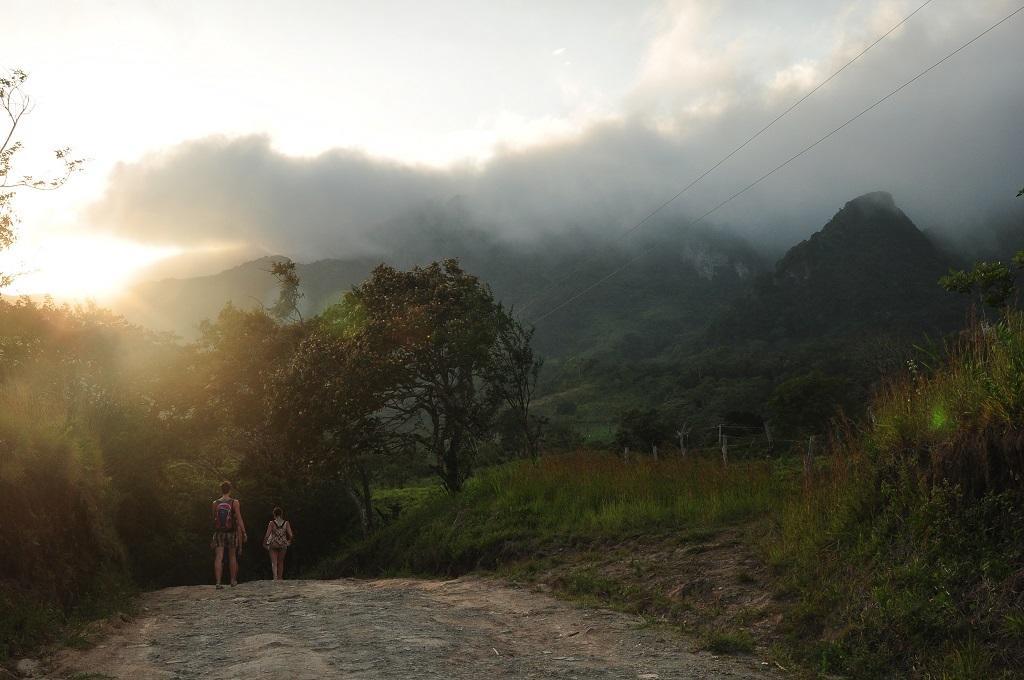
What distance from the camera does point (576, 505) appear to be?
1430 cm

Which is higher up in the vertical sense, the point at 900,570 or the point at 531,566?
the point at 900,570

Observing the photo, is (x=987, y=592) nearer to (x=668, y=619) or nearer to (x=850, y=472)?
(x=850, y=472)

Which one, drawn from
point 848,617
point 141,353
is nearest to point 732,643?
point 848,617

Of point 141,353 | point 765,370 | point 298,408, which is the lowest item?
point 765,370

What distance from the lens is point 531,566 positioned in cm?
1234

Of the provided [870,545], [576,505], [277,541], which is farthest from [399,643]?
[277,541]

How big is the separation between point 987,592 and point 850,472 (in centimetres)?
285

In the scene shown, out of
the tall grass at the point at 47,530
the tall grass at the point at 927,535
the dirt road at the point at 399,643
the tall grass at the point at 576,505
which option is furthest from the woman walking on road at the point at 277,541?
the tall grass at the point at 927,535

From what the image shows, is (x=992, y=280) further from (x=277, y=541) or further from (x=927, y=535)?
(x=277, y=541)

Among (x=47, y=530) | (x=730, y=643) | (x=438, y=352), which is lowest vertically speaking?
(x=730, y=643)

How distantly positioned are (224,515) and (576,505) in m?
7.12

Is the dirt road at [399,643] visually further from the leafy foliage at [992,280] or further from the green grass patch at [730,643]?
the leafy foliage at [992,280]

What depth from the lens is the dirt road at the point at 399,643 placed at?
21.8 feet

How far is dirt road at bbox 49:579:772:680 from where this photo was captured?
262 inches
